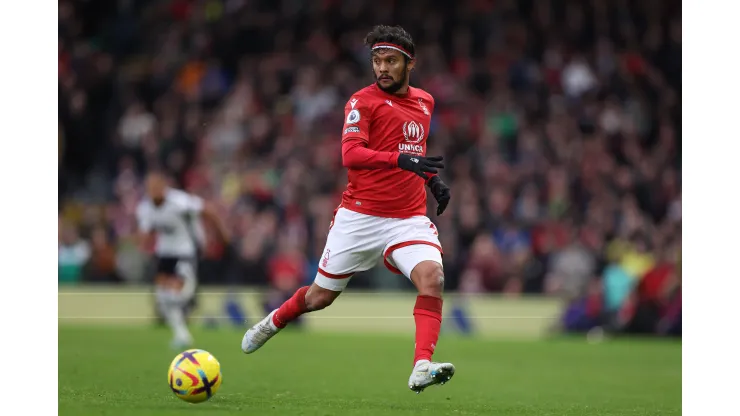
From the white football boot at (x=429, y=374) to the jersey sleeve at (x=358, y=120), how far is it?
1.78 metres

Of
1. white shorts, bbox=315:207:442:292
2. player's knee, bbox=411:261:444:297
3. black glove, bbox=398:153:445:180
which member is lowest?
player's knee, bbox=411:261:444:297

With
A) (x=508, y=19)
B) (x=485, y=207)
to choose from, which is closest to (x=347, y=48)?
(x=508, y=19)

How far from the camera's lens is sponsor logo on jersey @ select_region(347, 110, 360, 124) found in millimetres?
8773

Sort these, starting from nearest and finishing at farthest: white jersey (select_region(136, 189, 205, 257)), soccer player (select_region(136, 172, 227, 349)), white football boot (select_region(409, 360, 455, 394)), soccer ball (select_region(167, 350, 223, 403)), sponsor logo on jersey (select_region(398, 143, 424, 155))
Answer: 1. white football boot (select_region(409, 360, 455, 394))
2. soccer ball (select_region(167, 350, 223, 403))
3. sponsor logo on jersey (select_region(398, 143, 424, 155))
4. soccer player (select_region(136, 172, 227, 349))
5. white jersey (select_region(136, 189, 205, 257))

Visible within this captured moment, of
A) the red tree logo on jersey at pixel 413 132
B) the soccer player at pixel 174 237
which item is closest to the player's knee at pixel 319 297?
the red tree logo on jersey at pixel 413 132

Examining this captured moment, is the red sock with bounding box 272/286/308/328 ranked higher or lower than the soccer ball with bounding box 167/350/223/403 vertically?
higher

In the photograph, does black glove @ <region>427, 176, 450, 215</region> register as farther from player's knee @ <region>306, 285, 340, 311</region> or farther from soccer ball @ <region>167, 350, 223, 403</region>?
soccer ball @ <region>167, 350, 223, 403</region>

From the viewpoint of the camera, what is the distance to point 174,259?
16609 millimetres

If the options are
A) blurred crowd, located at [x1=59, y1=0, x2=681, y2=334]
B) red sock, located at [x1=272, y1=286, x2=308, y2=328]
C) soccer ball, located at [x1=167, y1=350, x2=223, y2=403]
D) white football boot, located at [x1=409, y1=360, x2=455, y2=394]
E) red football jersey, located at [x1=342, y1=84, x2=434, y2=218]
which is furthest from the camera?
blurred crowd, located at [x1=59, y1=0, x2=681, y2=334]

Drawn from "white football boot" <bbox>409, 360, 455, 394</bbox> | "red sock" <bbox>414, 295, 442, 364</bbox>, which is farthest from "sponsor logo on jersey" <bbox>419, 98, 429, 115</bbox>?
"white football boot" <bbox>409, 360, 455, 394</bbox>

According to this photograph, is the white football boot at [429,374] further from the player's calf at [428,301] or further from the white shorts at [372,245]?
the white shorts at [372,245]

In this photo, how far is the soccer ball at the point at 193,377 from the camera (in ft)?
27.7

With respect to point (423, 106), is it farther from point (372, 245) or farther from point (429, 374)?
point (429, 374)

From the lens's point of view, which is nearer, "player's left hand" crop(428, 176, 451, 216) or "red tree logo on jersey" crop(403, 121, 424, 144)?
"player's left hand" crop(428, 176, 451, 216)
